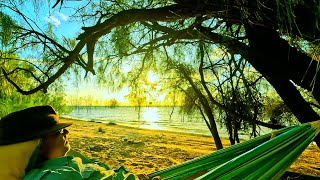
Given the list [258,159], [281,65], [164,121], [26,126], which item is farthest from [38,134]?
[164,121]

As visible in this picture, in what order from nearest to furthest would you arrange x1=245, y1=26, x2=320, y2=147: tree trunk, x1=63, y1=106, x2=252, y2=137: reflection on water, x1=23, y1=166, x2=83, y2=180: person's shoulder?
x1=23, y1=166, x2=83, y2=180: person's shoulder < x1=245, y1=26, x2=320, y2=147: tree trunk < x1=63, y1=106, x2=252, y2=137: reflection on water

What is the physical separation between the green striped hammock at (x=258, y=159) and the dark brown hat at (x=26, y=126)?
43cm

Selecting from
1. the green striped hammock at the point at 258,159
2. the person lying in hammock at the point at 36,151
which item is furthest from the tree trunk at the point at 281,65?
the person lying in hammock at the point at 36,151

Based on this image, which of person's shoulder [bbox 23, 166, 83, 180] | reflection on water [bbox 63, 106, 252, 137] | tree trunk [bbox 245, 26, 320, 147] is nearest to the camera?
person's shoulder [bbox 23, 166, 83, 180]

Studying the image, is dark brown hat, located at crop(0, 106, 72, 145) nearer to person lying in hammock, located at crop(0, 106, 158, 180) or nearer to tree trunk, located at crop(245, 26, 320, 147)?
person lying in hammock, located at crop(0, 106, 158, 180)

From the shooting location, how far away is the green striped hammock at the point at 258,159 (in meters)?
0.95

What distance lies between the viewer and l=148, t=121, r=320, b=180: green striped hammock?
37.4 inches

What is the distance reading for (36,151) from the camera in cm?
98

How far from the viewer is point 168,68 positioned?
3480 millimetres

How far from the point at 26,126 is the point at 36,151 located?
0.25 ft

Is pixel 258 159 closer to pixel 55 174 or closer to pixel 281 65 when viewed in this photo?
pixel 55 174

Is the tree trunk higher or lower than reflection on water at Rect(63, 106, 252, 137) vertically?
higher

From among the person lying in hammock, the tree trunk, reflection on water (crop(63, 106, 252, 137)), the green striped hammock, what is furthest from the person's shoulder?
reflection on water (crop(63, 106, 252, 137))

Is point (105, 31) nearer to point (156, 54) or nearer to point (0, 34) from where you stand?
point (0, 34)
